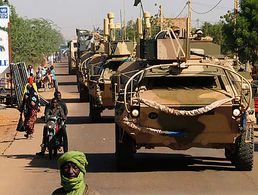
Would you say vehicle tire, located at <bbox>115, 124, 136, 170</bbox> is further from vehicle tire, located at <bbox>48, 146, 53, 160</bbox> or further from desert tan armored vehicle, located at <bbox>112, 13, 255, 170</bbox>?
vehicle tire, located at <bbox>48, 146, 53, 160</bbox>

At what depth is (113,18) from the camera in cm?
3206

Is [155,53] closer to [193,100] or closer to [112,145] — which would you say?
[193,100]

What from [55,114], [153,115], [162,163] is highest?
[153,115]

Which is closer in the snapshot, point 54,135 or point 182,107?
point 182,107

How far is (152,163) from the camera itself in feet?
45.4

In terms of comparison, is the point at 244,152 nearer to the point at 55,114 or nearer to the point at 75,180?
the point at 55,114

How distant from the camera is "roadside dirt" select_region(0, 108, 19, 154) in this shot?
58.7 ft

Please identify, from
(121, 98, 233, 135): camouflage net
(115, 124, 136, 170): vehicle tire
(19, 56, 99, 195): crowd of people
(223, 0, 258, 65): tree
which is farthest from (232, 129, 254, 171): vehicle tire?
(223, 0, 258, 65): tree

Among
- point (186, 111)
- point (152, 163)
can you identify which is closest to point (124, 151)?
point (152, 163)

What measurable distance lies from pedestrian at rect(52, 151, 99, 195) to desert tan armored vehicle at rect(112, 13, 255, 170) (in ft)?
21.5

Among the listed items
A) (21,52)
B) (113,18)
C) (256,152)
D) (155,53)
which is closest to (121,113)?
(155,53)

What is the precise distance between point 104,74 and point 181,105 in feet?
36.0

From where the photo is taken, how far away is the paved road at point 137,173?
36.5 feet

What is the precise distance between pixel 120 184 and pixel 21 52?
37608mm
